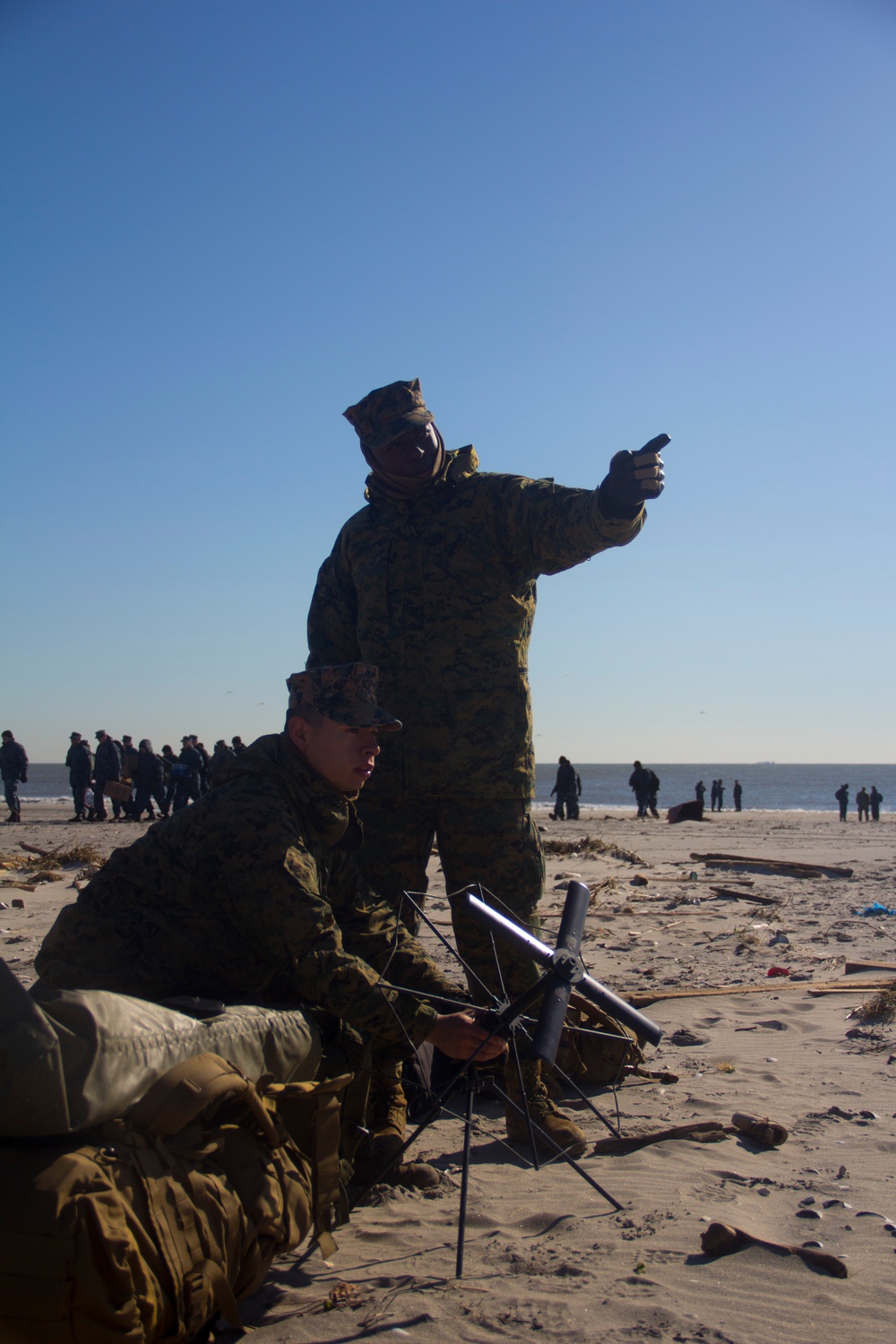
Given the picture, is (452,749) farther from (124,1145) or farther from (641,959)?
(641,959)

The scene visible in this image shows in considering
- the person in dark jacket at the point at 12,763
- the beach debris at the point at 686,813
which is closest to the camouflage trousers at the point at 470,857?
the person in dark jacket at the point at 12,763

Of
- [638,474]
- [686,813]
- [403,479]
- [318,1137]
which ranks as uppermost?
[403,479]

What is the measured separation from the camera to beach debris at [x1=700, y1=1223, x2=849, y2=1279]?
105 inches

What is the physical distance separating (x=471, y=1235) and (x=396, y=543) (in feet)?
8.33

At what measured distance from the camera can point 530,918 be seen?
151 inches

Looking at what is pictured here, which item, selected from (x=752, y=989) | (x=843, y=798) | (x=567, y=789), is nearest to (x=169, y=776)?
(x=567, y=789)

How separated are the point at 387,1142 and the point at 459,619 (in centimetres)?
197

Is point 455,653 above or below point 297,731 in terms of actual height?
above

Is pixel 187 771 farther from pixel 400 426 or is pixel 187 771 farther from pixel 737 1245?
pixel 737 1245

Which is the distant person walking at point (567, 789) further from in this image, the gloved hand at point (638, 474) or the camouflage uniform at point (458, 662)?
the gloved hand at point (638, 474)

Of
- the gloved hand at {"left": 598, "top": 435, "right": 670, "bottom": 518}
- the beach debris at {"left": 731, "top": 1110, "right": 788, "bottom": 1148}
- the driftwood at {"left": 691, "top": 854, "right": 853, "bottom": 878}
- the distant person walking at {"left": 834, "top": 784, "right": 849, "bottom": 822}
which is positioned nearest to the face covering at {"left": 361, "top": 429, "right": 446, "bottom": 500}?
the gloved hand at {"left": 598, "top": 435, "right": 670, "bottom": 518}

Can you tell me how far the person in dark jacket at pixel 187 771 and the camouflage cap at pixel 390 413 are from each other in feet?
66.4

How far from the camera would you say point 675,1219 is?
2973mm

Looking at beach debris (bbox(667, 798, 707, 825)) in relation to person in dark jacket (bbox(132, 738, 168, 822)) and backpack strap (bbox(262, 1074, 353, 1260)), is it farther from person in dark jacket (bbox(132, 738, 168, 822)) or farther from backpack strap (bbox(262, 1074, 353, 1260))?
backpack strap (bbox(262, 1074, 353, 1260))
